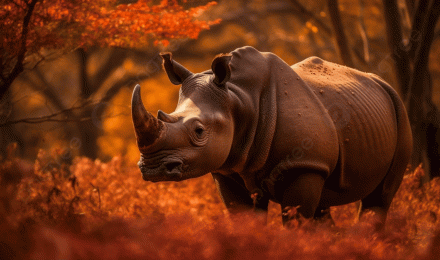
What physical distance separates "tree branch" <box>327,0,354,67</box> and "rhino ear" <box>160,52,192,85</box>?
5.14 metres

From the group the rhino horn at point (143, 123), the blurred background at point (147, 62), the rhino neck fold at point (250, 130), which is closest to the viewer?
the rhino horn at point (143, 123)

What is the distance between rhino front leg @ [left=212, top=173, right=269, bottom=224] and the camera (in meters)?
4.04

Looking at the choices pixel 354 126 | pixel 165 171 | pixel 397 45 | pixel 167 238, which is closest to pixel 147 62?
pixel 397 45

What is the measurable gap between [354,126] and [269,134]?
2.69ft

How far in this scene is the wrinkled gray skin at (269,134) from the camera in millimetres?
3305

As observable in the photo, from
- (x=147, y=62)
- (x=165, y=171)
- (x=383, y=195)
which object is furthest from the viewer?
(x=147, y=62)

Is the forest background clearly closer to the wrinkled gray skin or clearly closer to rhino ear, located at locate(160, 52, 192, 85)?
the wrinkled gray skin

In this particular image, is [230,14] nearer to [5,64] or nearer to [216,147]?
[5,64]

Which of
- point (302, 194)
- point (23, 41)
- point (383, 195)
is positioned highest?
point (23, 41)

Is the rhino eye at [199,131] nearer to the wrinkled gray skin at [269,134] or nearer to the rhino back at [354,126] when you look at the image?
the wrinkled gray skin at [269,134]

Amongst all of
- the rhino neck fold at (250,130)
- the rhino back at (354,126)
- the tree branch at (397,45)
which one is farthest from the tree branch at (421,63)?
the rhino neck fold at (250,130)

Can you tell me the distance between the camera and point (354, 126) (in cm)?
411

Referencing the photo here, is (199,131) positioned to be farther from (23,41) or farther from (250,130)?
(23,41)

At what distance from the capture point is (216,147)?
11.3ft
